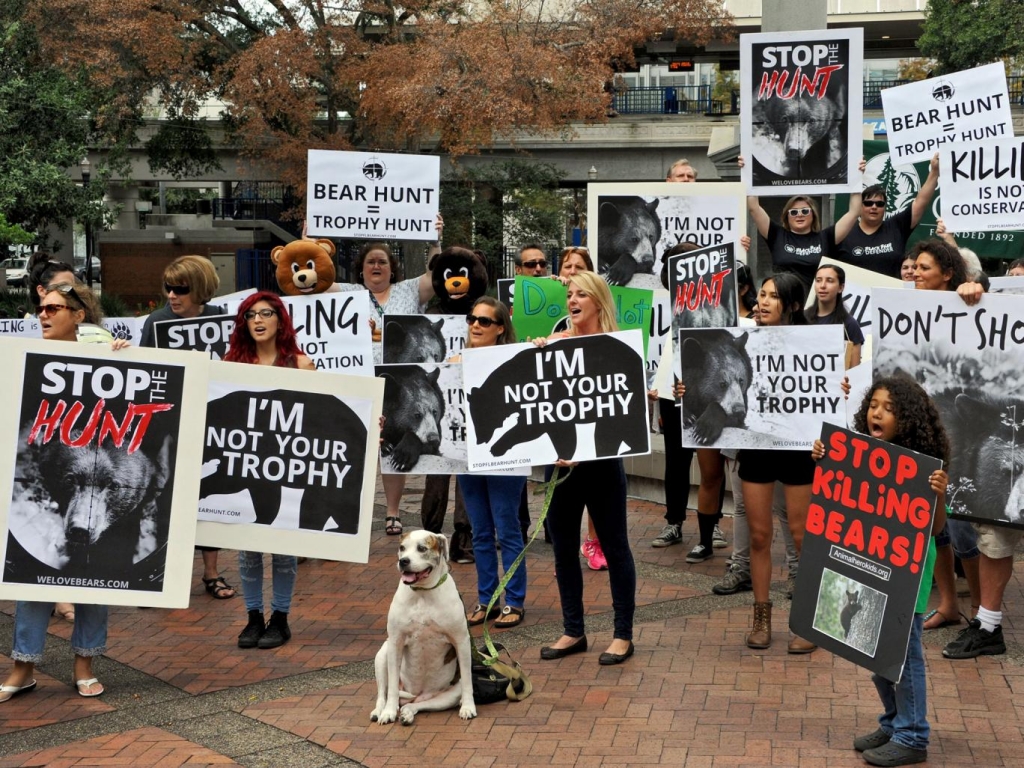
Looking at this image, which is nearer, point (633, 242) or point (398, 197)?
point (633, 242)

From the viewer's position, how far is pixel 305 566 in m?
9.19

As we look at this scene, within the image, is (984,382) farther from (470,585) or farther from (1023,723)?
(470,585)

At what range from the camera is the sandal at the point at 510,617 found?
7.34 meters

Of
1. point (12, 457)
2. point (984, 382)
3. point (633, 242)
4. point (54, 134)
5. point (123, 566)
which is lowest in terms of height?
point (123, 566)

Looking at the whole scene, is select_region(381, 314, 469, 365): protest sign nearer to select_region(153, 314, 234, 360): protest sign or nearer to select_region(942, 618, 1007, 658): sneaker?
select_region(153, 314, 234, 360): protest sign

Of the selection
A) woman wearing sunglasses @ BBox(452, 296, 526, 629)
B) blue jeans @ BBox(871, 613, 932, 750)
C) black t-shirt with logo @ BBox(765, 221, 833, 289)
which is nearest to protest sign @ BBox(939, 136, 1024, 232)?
black t-shirt with logo @ BBox(765, 221, 833, 289)

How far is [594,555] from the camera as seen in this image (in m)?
8.70

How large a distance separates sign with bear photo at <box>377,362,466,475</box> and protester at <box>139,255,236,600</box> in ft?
4.03

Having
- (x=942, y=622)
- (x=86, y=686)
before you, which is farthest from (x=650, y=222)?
(x=86, y=686)

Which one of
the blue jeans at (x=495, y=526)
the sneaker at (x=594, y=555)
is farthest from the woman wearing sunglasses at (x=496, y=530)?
the sneaker at (x=594, y=555)

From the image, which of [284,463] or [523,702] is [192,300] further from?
[523,702]

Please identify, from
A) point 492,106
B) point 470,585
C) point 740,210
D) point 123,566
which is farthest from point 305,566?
point 492,106

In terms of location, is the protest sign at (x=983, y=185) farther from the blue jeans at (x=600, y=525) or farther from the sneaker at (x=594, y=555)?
the blue jeans at (x=600, y=525)

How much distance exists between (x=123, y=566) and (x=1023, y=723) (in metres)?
4.17
